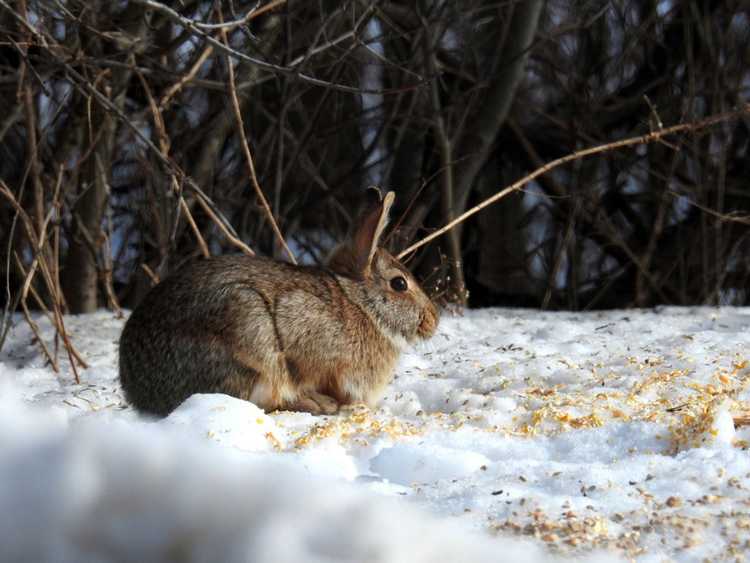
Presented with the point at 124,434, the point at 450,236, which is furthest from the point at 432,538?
the point at 450,236

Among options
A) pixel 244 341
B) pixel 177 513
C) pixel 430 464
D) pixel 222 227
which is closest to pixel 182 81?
pixel 222 227

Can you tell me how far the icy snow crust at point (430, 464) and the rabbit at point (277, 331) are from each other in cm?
17

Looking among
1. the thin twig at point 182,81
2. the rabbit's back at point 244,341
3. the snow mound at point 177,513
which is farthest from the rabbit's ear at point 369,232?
the snow mound at point 177,513

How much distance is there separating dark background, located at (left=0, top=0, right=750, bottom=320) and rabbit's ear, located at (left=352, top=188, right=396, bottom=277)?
233cm

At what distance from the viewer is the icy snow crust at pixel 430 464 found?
1.98m

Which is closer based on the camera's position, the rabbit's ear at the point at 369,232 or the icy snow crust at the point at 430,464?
the icy snow crust at the point at 430,464

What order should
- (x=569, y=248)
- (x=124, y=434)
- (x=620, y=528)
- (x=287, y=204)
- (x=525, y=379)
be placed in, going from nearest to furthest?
(x=124, y=434) < (x=620, y=528) < (x=525, y=379) < (x=287, y=204) < (x=569, y=248)

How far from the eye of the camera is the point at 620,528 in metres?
2.51

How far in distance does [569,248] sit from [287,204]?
2.50 m

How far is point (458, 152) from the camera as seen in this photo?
8352 mm

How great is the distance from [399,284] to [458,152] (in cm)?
405

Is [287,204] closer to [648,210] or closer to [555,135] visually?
[555,135]

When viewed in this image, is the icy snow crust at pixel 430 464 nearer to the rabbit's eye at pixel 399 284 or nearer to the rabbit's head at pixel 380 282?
the rabbit's head at pixel 380 282

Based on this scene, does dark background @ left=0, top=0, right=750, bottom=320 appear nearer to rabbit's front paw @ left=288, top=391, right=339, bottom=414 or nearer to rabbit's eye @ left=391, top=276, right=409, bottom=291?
rabbit's eye @ left=391, top=276, right=409, bottom=291
